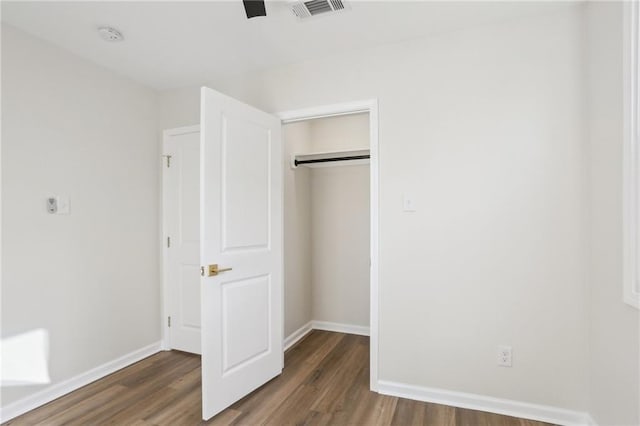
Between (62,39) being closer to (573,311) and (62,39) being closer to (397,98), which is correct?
(397,98)

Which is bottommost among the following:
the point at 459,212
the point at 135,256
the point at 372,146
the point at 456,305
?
the point at 456,305

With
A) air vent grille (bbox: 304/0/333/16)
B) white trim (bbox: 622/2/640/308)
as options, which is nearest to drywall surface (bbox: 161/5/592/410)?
white trim (bbox: 622/2/640/308)

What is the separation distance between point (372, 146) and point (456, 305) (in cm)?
127

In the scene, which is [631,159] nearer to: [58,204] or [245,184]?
[245,184]

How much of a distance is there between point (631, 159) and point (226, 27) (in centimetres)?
242

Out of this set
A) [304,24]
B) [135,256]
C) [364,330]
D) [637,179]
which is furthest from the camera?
[364,330]

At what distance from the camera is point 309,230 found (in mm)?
3828

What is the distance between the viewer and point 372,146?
8.04 ft

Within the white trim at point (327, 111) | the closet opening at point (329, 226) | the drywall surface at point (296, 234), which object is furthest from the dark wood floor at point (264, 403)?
the white trim at point (327, 111)

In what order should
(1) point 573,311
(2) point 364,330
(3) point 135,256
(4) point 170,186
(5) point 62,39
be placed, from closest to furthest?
(1) point 573,311, (5) point 62,39, (3) point 135,256, (4) point 170,186, (2) point 364,330

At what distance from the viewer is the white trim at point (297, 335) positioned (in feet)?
10.6

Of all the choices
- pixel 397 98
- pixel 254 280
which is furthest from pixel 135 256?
pixel 397 98

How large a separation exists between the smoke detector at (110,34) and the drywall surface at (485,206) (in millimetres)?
1613

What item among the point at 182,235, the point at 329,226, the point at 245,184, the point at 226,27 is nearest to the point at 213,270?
the point at 245,184
